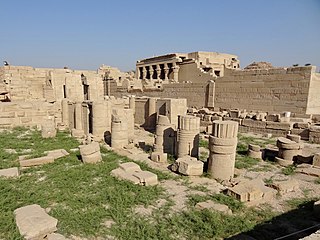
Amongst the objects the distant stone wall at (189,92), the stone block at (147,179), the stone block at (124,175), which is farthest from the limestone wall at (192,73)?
the stone block at (147,179)

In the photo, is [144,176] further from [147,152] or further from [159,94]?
[159,94]

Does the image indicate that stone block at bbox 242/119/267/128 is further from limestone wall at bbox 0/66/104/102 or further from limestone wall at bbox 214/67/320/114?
limestone wall at bbox 0/66/104/102

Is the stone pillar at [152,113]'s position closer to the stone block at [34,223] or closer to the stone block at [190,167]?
the stone block at [190,167]

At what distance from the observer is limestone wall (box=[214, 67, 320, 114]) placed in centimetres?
1312

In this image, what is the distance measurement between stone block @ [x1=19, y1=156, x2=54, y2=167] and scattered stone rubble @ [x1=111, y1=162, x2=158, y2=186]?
2190 millimetres

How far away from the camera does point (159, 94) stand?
21484 mm

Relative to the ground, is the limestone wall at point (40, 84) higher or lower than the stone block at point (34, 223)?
higher

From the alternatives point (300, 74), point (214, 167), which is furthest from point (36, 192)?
point (300, 74)

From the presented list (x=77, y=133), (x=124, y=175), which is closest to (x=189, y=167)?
(x=124, y=175)

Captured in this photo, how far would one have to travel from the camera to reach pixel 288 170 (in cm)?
727

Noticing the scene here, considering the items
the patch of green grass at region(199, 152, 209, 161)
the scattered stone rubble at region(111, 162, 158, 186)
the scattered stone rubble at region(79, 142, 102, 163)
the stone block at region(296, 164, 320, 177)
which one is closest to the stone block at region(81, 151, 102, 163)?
the scattered stone rubble at region(79, 142, 102, 163)

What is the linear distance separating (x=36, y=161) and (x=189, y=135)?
15.2ft

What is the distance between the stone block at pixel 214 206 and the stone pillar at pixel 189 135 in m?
2.92

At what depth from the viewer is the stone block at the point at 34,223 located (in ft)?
11.5
